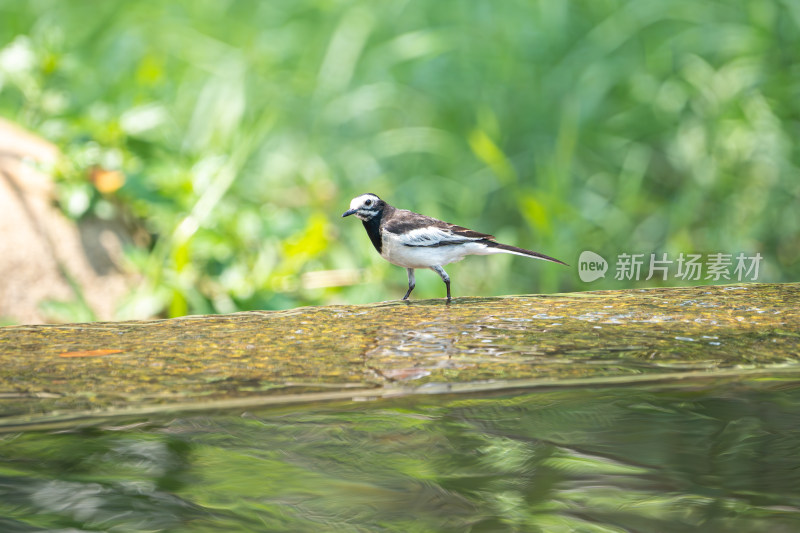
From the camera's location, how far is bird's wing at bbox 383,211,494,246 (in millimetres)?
2436

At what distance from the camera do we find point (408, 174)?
484cm

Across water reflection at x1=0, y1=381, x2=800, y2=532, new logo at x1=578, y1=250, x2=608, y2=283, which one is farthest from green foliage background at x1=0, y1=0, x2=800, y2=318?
water reflection at x1=0, y1=381, x2=800, y2=532

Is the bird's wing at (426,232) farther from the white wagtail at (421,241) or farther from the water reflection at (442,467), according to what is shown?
the water reflection at (442,467)

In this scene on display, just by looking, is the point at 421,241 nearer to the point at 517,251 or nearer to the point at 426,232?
the point at 426,232

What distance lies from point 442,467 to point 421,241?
3.61 ft

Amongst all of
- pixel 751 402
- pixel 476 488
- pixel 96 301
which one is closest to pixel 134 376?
pixel 476 488

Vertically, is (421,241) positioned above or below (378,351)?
above

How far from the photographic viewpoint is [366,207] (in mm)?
2586

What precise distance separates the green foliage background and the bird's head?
1.00 meters

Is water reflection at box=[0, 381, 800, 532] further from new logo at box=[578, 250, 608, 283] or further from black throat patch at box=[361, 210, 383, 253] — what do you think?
new logo at box=[578, 250, 608, 283]

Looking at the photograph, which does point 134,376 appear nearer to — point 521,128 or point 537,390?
point 537,390

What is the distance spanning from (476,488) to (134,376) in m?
0.56

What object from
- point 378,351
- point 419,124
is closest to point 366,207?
point 378,351

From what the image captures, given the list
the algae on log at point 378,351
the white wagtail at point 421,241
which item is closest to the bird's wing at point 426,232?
the white wagtail at point 421,241
